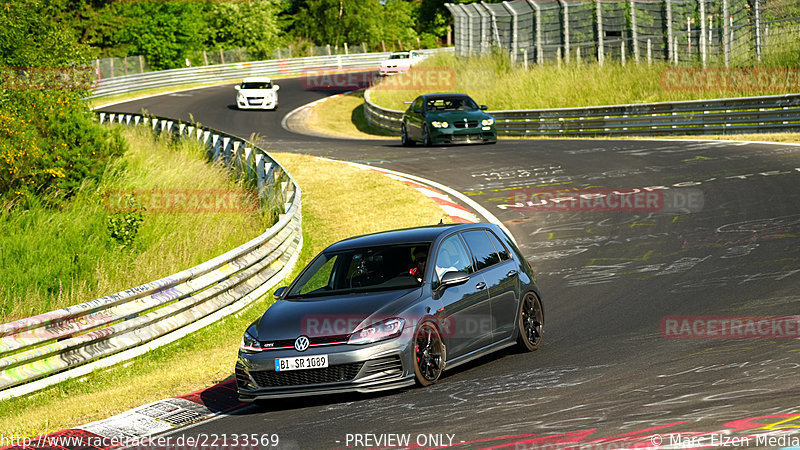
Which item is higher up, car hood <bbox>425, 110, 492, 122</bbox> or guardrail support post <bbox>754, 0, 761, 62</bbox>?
guardrail support post <bbox>754, 0, 761, 62</bbox>

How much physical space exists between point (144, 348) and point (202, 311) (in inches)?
49.6

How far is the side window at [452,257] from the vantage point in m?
9.57

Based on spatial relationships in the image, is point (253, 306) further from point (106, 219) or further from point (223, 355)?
point (106, 219)

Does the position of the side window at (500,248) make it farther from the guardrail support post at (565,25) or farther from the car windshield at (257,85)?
the car windshield at (257,85)

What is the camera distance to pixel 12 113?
23.0m

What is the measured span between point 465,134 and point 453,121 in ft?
1.66

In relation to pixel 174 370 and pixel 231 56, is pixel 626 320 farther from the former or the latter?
pixel 231 56

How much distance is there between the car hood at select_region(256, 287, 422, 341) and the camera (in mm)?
8602

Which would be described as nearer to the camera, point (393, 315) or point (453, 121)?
point (393, 315)

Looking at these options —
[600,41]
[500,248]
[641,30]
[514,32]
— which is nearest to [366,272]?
[500,248]

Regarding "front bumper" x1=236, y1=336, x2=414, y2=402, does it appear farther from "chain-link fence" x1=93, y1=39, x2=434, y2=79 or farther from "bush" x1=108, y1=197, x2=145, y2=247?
"chain-link fence" x1=93, y1=39, x2=434, y2=79

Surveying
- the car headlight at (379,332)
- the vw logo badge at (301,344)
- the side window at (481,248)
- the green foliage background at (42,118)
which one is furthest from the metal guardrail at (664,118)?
the vw logo badge at (301,344)

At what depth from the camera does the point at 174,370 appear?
1095cm

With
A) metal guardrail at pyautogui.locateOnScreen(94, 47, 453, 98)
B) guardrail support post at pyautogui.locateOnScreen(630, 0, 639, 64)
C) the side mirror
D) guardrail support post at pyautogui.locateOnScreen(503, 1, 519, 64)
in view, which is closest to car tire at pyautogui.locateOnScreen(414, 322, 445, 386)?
the side mirror
